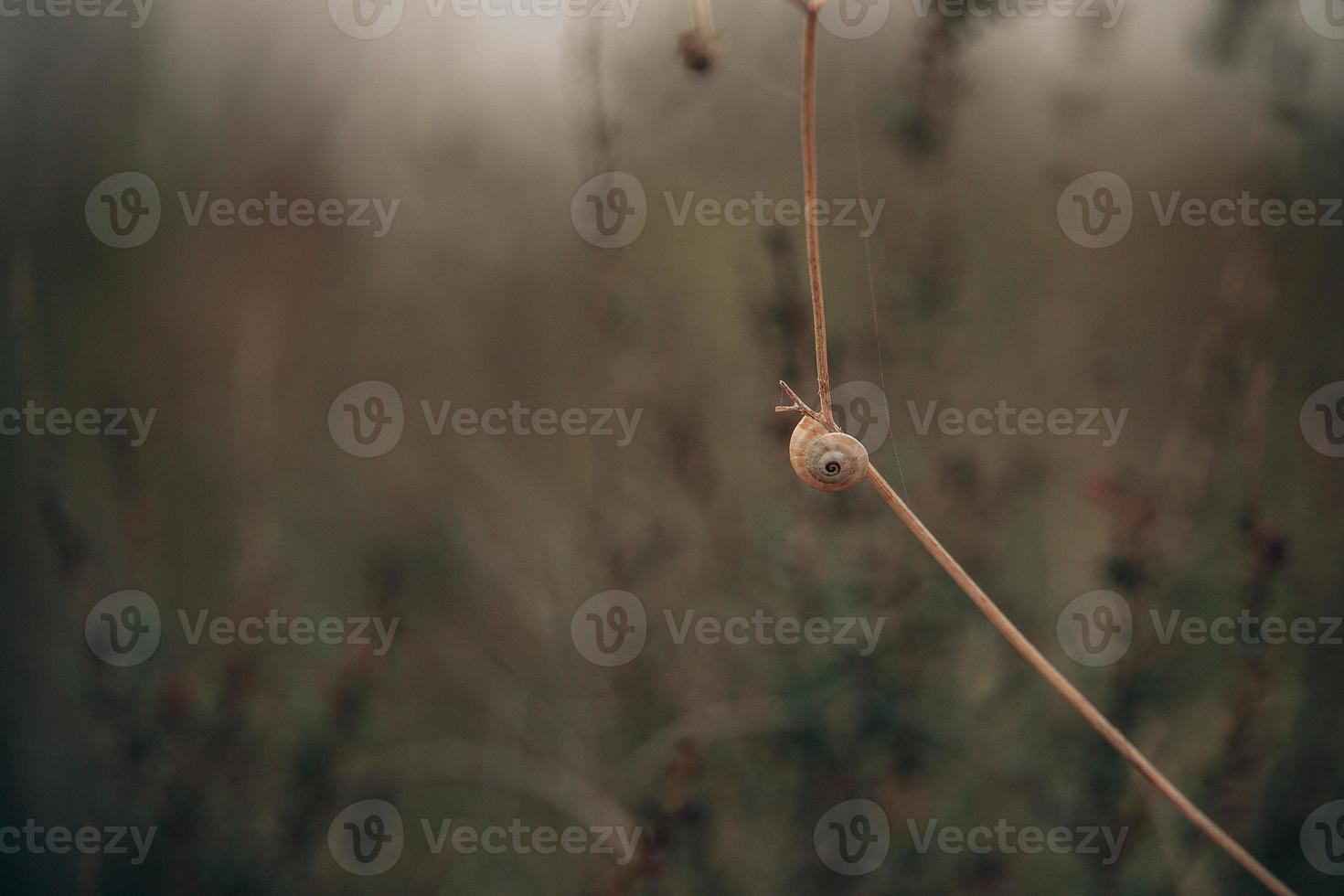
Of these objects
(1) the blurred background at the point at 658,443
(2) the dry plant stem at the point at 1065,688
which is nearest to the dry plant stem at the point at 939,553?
(2) the dry plant stem at the point at 1065,688

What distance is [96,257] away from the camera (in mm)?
1231

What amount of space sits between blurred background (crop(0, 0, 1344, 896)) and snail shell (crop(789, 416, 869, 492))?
1.08ft

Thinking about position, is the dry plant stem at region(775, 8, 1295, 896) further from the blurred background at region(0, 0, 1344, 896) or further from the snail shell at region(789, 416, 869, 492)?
the blurred background at region(0, 0, 1344, 896)

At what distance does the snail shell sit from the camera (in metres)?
0.47

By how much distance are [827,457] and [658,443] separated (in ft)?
1.72

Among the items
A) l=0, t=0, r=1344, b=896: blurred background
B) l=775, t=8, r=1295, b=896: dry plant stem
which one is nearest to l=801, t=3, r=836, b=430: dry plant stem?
l=775, t=8, r=1295, b=896: dry plant stem

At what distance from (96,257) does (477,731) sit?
2.79 feet

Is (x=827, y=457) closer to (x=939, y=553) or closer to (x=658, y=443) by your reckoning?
(x=939, y=553)

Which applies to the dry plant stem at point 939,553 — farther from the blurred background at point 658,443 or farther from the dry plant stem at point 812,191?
the blurred background at point 658,443

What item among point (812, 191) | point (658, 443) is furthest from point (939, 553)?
point (658, 443)

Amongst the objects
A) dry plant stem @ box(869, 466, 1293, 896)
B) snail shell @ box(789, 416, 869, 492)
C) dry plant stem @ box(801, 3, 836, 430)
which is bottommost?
dry plant stem @ box(869, 466, 1293, 896)

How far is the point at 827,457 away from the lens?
1.55ft

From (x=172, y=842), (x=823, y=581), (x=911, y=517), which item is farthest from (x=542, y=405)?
(x=911, y=517)

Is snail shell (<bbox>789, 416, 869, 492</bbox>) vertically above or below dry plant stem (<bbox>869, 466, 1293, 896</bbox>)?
above
